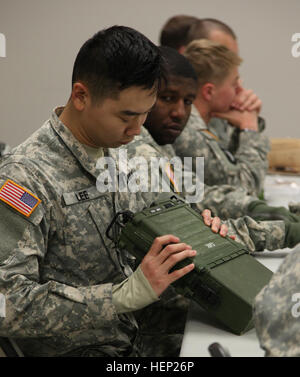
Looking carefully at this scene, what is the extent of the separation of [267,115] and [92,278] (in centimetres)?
308

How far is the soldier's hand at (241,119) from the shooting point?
8.37 ft

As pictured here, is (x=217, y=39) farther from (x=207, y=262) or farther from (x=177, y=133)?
(x=207, y=262)

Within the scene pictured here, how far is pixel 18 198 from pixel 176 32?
8.24 feet

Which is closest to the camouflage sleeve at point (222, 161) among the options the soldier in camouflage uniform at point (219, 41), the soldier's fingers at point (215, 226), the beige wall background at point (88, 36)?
the soldier in camouflage uniform at point (219, 41)

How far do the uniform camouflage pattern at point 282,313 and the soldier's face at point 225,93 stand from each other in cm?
175

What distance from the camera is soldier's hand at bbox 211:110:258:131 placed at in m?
2.55

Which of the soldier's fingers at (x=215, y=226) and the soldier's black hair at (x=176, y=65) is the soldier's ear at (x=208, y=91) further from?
the soldier's fingers at (x=215, y=226)

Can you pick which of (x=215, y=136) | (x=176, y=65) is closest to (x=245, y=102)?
(x=215, y=136)

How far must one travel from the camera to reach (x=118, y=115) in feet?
3.70

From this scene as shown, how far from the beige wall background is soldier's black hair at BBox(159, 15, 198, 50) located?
373 millimetres

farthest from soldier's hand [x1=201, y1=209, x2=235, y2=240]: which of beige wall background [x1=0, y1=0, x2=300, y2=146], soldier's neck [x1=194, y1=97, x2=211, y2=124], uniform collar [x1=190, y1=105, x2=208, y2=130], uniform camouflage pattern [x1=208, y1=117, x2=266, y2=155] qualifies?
beige wall background [x1=0, y1=0, x2=300, y2=146]

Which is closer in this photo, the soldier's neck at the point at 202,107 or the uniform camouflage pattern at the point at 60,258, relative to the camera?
the uniform camouflage pattern at the point at 60,258

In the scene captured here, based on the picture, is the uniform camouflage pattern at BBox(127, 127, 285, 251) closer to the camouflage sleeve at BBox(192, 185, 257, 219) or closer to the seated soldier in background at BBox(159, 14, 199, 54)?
the camouflage sleeve at BBox(192, 185, 257, 219)
